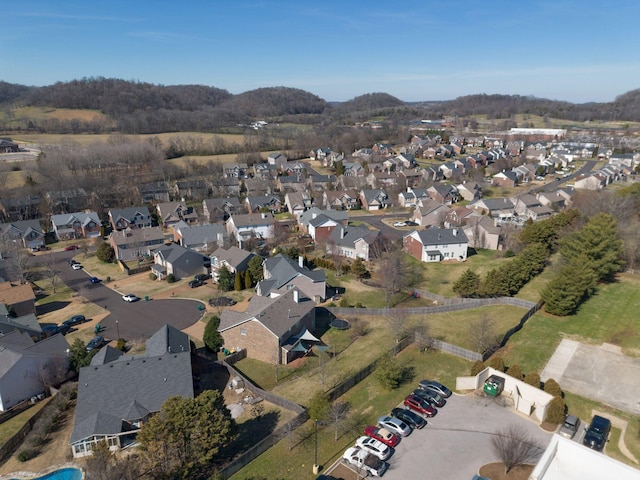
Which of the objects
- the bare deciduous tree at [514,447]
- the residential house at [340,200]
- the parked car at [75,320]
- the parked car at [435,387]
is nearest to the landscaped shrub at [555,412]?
the bare deciduous tree at [514,447]

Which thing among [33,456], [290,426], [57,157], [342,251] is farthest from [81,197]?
[290,426]

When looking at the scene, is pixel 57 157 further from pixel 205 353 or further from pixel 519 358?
pixel 519 358

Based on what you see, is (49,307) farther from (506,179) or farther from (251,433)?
(506,179)

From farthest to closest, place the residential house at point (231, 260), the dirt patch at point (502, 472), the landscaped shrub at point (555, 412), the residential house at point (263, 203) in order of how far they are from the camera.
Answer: the residential house at point (263, 203)
the residential house at point (231, 260)
the landscaped shrub at point (555, 412)
the dirt patch at point (502, 472)

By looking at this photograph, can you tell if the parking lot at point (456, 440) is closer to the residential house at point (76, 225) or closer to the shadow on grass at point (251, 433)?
the shadow on grass at point (251, 433)

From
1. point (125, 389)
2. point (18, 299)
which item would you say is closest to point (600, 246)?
point (125, 389)

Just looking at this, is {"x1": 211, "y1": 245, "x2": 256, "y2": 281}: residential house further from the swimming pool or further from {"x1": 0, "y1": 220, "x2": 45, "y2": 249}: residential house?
{"x1": 0, "y1": 220, "x2": 45, "y2": 249}: residential house
